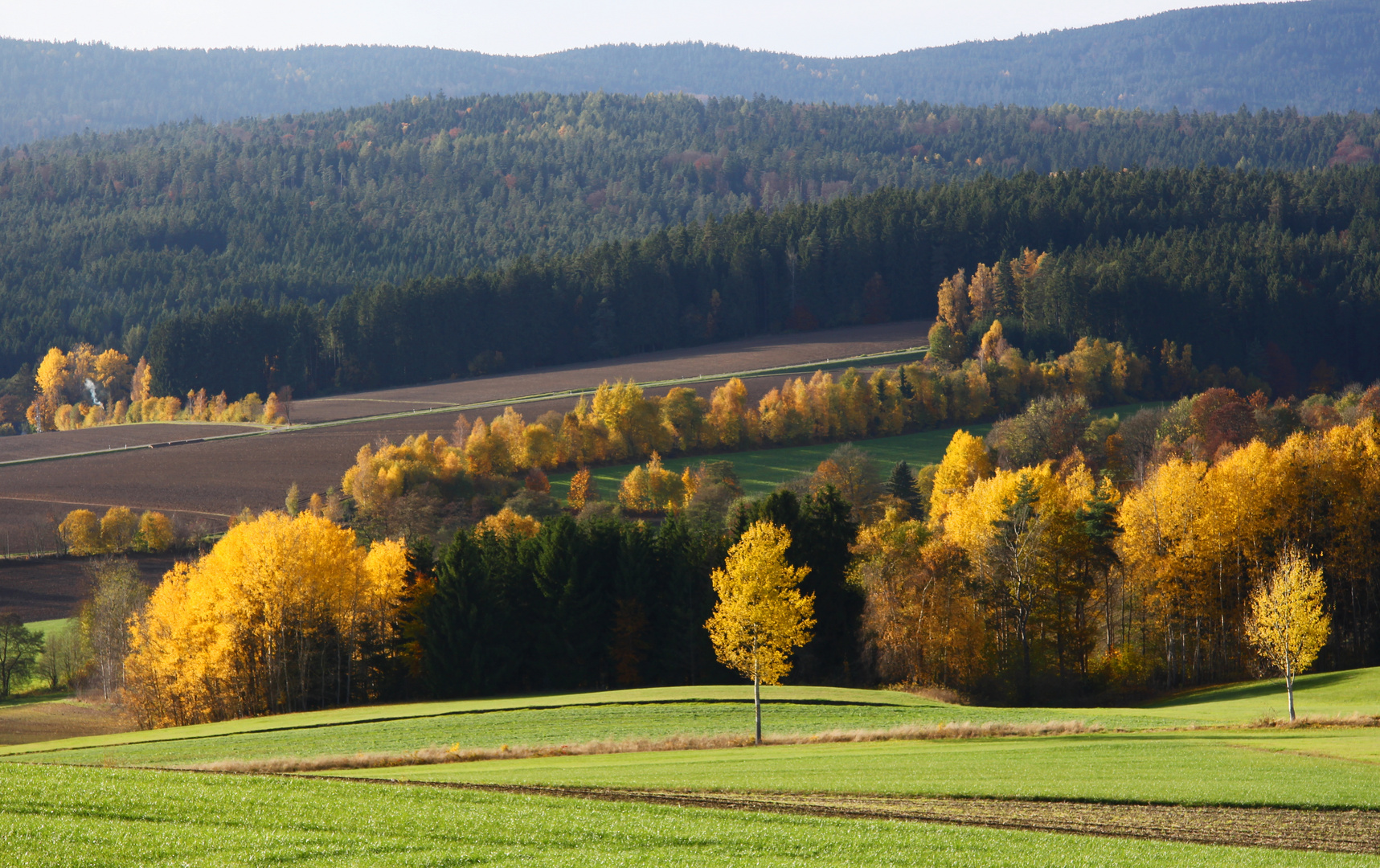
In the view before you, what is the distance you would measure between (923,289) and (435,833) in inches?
6716

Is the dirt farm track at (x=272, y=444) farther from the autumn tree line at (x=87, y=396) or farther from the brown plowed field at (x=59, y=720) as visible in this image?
the brown plowed field at (x=59, y=720)

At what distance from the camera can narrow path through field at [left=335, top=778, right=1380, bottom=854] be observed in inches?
926

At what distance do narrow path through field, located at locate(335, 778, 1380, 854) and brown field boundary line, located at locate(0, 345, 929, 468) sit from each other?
11101 centimetres

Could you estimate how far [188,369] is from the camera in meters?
171

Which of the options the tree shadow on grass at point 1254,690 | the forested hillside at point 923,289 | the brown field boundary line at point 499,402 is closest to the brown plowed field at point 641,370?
the brown field boundary line at point 499,402

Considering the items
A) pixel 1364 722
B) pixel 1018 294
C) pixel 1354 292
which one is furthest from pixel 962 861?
pixel 1354 292

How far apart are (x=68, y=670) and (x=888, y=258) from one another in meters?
136

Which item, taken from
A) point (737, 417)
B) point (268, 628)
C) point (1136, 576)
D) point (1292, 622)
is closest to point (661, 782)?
point (1292, 622)

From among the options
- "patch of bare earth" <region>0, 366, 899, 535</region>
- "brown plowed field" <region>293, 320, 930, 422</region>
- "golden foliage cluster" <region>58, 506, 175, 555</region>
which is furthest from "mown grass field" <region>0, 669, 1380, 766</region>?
"brown plowed field" <region>293, 320, 930, 422</region>

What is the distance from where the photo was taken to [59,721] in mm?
65562

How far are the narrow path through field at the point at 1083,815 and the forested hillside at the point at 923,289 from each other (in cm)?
12656

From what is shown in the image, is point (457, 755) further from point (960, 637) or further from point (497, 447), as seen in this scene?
point (497, 447)

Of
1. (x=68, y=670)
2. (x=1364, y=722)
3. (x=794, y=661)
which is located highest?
(x=1364, y=722)

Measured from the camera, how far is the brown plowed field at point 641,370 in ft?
481
